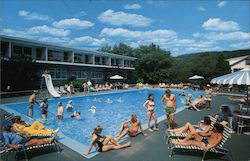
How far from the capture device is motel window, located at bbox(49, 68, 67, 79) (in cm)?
2552

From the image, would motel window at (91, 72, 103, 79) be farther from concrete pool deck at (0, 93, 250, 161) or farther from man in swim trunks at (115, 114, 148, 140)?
concrete pool deck at (0, 93, 250, 161)

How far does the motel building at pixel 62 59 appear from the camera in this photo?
21156 mm

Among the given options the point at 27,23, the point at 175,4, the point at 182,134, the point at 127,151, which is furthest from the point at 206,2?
the point at 27,23

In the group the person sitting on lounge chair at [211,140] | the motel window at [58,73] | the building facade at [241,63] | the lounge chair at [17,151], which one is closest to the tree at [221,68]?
the building facade at [241,63]

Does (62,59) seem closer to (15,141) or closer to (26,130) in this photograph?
(26,130)

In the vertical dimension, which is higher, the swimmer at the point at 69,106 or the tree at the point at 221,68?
the tree at the point at 221,68

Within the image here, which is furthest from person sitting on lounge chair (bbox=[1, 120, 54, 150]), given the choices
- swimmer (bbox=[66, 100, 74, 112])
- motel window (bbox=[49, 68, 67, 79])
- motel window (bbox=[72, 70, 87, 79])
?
motel window (bbox=[72, 70, 87, 79])

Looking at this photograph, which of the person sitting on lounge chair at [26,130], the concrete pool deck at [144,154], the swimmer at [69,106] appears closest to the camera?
the concrete pool deck at [144,154]

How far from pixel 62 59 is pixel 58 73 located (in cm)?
265

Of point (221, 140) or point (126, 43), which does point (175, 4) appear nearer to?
point (221, 140)

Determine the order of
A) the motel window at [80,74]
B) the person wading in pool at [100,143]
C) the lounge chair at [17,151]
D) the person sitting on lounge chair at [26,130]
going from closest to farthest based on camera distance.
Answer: the lounge chair at [17,151] → the person wading in pool at [100,143] → the person sitting on lounge chair at [26,130] → the motel window at [80,74]

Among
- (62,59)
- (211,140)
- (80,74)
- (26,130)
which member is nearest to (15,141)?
(26,130)

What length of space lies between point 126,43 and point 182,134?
189ft

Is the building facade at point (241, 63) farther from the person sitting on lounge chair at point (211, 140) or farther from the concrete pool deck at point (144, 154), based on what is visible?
the person sitting on lounge chair at point (211, 140)
